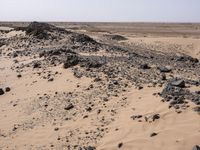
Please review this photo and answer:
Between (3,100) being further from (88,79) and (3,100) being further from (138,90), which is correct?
(138,90)

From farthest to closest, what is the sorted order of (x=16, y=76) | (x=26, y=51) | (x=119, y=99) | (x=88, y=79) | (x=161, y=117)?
(x=26, y=51) → (x=16, y=76) → (x=88, y=79) → (x=119, y=99) → (x=161, y=117)

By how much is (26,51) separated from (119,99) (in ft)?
40.4

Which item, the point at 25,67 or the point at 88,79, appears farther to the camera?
the point at 25,67

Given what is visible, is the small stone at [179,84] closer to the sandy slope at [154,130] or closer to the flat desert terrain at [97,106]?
the flat desert terrain at [97,106]

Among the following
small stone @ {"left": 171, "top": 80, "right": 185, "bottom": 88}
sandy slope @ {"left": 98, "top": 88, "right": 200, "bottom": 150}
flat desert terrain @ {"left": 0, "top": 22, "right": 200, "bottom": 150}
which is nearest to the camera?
sandy slope @ {"left": 98, "top": 88, "right": 200, "bottom": 150}

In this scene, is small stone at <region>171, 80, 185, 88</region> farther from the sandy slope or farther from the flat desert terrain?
the sandy slope

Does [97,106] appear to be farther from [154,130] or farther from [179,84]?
[154,130]

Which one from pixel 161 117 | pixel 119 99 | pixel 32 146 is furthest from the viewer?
pixel 119 99

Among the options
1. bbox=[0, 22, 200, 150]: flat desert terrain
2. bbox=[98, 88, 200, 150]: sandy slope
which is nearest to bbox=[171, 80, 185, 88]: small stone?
bbox=[0, 22, 200, 150]: flat desert terrain

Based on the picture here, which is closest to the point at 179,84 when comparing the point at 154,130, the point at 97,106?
the point at 97,106

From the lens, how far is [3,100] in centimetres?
1392

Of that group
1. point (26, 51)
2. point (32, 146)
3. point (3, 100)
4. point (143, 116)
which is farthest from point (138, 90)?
point (26, 51)

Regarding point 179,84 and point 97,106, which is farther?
point 97,106

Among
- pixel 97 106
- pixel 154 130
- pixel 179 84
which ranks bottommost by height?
pixel 97 106
